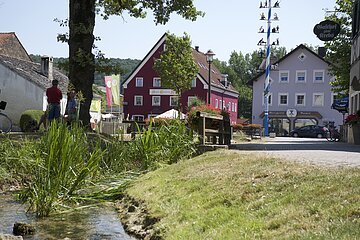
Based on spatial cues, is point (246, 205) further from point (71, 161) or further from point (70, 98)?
point (70, 98)

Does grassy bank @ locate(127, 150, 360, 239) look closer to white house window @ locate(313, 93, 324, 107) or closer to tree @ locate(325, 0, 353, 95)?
tree @ locate(325, 0, 353, 95)

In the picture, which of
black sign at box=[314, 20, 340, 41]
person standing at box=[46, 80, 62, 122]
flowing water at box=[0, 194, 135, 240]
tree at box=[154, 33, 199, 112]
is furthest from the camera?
tree at box=[154, 33, 199, 112]

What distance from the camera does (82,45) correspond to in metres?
19.5

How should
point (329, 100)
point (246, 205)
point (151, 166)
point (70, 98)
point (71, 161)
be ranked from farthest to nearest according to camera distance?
point (329, 100) → point (70, 98) → point (151, 166) → point (71, 161) → point (246, 205)

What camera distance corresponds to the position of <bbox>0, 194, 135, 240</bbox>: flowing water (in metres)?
8.03

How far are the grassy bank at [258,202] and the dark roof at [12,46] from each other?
183 ft

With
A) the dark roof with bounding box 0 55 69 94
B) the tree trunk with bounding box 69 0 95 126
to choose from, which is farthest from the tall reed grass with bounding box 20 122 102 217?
the dark roof with bounding box 0 55 69 94

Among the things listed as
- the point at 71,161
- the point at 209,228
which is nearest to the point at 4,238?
the point at 209,228

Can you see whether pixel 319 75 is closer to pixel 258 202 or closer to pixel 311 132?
pixel 311 132

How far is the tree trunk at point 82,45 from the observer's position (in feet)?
63.4

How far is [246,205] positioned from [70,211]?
3877 mm

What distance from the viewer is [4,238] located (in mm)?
5852

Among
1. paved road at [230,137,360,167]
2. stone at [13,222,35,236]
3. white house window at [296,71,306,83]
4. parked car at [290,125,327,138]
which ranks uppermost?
white house window at [296,71,306,83]

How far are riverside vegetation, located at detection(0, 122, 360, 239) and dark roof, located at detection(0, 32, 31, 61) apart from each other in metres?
50.9
